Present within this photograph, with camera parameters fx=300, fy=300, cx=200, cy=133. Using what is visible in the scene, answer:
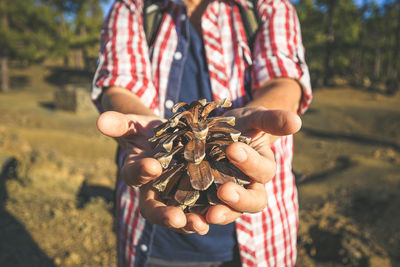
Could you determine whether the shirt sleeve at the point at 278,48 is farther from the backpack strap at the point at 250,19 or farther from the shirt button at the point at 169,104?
the shirt button at the point at 169,104

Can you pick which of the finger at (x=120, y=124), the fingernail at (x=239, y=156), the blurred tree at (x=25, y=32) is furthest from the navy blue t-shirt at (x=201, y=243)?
the blurred tree at (x=25, y=32)

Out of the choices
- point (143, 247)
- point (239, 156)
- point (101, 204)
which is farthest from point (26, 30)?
point (239, 156)

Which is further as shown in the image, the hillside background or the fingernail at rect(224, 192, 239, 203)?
the hillside background

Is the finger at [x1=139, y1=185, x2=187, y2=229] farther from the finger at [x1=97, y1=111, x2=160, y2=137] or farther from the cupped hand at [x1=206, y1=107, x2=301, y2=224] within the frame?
the finger at [x1=97, y1=111, x2=160, y2=137]

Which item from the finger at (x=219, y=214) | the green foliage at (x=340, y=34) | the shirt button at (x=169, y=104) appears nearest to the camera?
the finger at (x=219, y=214)

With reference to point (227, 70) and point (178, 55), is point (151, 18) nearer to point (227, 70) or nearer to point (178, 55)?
point (178, 55)

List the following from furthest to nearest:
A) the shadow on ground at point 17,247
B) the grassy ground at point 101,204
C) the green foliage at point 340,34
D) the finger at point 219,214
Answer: the green foliage at point 340,34
the grassy ground at point 101,204
the shadow on ground at point 17,247
the finger at point 219,214

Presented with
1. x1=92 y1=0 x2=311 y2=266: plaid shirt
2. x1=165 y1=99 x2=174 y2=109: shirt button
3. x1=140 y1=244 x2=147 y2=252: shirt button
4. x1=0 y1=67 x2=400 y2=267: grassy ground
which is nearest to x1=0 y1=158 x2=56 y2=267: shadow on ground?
x1=0 y1=67 x2=400 y2=267: grassy ground
